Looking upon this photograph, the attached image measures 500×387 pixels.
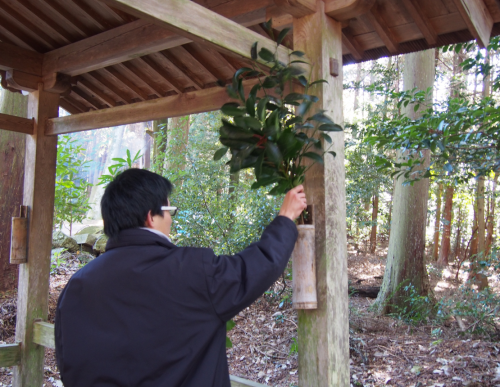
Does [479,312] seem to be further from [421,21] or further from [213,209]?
[421,21]

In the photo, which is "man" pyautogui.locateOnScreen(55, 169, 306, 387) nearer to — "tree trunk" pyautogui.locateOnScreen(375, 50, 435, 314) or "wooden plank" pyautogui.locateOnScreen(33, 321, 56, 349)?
"wooden plank" pyautogui.locateOnScreen(33, 321, 56, 349)

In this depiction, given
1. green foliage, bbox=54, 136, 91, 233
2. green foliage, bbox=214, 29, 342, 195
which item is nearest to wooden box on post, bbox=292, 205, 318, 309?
green foliage, bbox=214, 29, 342, 195

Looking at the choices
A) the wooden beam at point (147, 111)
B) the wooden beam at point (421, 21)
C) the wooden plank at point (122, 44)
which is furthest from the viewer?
the wooden beam at point (147, 111)

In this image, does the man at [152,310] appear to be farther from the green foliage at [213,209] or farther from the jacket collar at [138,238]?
the green foliage at [213,209]

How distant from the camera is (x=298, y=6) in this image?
233cm

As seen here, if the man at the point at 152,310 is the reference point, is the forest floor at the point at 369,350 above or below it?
below

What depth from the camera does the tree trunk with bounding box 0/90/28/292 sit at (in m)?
6.49

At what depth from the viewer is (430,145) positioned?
3322mm

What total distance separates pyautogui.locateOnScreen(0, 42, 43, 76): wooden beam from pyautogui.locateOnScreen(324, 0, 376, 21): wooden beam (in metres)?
2.96

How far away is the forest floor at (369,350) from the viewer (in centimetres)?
435

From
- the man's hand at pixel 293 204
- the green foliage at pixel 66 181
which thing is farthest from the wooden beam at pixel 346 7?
the green foliage at pixel 66 181

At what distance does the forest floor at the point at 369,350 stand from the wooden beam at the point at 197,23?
8.93 ft

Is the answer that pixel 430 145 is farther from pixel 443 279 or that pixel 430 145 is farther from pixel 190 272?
pixel 443 279

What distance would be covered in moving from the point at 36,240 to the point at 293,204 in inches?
119
